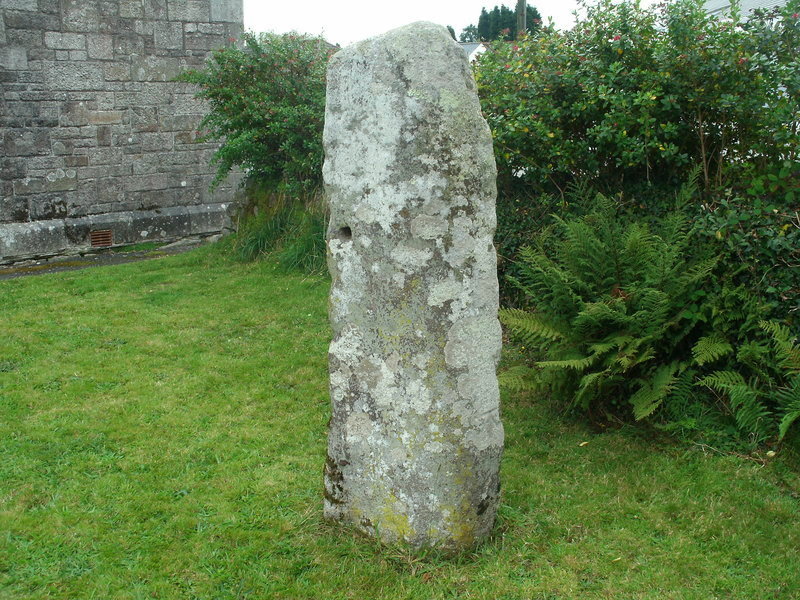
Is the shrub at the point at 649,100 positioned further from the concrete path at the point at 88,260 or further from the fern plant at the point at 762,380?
the concrete path at the point at 88,260

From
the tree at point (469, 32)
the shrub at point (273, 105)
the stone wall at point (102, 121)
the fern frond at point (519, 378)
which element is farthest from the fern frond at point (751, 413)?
the tree at point (469, 32)

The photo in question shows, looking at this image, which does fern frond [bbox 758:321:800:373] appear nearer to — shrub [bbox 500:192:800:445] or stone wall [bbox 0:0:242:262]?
shrub [bbox 500:192:800:445]

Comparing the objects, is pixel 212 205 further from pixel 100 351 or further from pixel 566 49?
pixel 566 49

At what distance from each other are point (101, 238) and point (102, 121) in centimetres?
186

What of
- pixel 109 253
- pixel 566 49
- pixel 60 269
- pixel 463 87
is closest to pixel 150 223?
pixel 109 253

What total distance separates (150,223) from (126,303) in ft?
14.4

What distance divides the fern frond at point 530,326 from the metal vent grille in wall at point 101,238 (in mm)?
8646

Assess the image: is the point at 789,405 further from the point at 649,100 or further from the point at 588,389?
the point at 649,100

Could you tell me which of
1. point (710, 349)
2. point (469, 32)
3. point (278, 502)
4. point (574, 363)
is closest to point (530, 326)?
point (574, 363)

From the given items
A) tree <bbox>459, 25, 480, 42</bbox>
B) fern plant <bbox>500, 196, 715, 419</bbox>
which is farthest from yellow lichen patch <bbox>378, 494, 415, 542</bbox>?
tree <bbox>459, 25, 480, 42</bbox>

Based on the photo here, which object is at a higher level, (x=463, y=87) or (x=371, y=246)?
(x=463, y=87)

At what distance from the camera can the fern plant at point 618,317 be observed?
466 centimetres

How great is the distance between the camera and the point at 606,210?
17.5 ft

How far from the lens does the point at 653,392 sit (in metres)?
4.62
